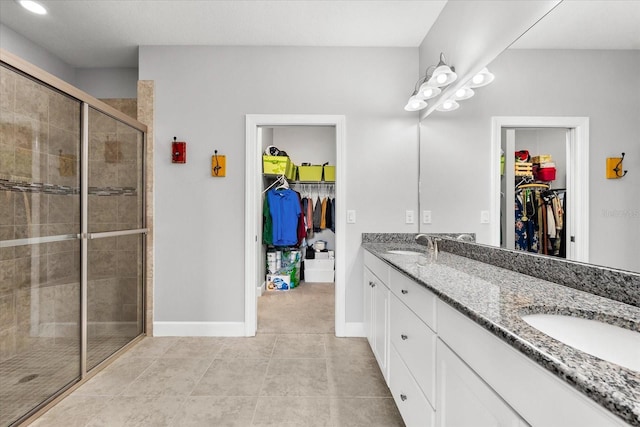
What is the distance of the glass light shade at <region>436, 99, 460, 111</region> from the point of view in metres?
2.05

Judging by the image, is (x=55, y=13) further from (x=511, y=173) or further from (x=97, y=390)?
(x=511, y=173)

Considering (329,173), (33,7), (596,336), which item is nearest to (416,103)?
(596,336)

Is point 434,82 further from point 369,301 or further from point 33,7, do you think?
point 33,7

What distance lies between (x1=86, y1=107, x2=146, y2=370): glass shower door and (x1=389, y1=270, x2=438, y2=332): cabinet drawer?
2.04m

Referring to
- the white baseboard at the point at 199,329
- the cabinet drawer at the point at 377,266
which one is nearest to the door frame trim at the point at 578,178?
the cabinet drawer at the point at 377,266

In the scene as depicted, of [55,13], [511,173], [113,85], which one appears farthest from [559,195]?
[113,85]

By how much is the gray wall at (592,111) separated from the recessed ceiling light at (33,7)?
10.4ft

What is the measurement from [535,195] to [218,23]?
2.53 m

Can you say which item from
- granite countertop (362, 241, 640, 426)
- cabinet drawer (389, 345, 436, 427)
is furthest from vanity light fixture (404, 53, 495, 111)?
cabinet drawer (389, 345, 436, 427)

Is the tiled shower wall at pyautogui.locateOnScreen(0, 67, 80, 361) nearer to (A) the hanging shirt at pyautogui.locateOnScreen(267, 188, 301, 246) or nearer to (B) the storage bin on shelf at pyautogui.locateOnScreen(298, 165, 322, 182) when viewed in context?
(A) the hanging shirt at pyautogui.locateOnScreen(267, 188, 301, 246)

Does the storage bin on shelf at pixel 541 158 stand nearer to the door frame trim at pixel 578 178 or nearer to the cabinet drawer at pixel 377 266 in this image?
the door frame trim at pixel 578 178

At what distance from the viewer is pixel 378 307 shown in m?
1.99

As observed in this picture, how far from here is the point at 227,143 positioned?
2643mm

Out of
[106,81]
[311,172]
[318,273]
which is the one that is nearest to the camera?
[106,81]
